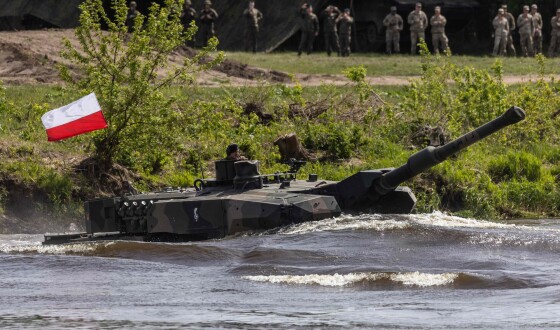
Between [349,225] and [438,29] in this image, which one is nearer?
[349,225]

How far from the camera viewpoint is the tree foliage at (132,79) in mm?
26438

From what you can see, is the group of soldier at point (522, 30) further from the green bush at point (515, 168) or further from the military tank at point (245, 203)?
the military tank at point (245, 203)

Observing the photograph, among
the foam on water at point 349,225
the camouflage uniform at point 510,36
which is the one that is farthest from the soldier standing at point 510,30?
the foam on water at point 349,225

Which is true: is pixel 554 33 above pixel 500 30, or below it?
below

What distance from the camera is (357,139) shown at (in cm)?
2928

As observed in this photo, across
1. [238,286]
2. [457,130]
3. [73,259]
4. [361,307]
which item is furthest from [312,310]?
[457,130]

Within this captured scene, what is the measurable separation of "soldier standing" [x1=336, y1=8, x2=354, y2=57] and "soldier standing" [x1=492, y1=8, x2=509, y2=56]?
168 inches

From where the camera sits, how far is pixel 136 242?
848 inches

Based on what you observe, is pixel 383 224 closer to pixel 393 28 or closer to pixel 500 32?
pixel 500 32

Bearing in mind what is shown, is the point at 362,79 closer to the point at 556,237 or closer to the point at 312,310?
the point at 556,237

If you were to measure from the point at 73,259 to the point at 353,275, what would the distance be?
418 cm

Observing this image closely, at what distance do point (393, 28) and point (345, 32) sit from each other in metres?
1.55

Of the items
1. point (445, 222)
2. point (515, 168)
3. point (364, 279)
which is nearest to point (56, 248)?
point (364, 279)

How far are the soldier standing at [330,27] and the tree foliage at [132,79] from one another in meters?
18.7
